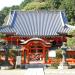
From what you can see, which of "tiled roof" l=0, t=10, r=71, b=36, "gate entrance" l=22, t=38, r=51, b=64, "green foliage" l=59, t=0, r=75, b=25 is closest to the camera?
"gate entrance" l=22, t=38, r=51, b=64

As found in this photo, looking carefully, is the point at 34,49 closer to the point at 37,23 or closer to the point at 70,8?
the point at 37,23

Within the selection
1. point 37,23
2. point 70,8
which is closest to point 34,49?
point 37,23

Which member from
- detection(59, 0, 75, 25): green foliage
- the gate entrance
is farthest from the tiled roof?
detection(59, 0, 75, 25): green foliage

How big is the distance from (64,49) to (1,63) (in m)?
4.70

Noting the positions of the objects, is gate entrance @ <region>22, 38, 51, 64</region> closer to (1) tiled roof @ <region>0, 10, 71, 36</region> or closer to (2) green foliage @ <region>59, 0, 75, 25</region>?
(1) tiled roof @ <region>0, 10, 71, 36</region>

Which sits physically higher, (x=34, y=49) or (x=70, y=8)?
(x=70, y=8)

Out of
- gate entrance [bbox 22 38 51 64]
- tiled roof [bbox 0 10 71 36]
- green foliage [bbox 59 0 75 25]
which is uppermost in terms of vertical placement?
green foliage [bbox 59 0 75 25]

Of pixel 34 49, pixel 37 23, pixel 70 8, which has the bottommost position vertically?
pixel 34 49

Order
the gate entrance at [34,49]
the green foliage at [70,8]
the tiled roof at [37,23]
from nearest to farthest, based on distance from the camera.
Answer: the gate entrance at [34,49]
the tiled roof at [37,23]
the green foliage at [70,8]

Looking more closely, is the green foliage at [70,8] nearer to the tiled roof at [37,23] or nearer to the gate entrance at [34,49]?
the tiled roof at [37,23]

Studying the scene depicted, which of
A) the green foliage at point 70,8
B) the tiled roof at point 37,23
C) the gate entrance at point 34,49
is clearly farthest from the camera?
the green foliage at point 70,8

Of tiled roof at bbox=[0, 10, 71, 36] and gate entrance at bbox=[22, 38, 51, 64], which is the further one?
tiled roof at bbox=[0, 10, 71, 36]

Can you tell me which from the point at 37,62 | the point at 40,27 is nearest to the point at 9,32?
the point at 40,27

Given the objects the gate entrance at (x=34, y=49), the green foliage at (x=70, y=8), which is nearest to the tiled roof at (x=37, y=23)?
the gate entrance at (x=34, y=49)
